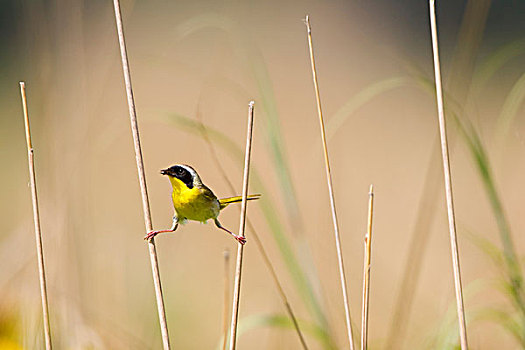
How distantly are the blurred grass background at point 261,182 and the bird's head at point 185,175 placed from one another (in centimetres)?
12

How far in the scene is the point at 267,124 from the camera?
488 millimetres

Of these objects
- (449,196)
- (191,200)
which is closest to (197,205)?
(191,200)

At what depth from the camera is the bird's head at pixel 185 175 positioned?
307 millimetres

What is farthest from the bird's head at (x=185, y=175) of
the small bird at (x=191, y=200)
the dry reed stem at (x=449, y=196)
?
the dry reed stem at (x=449, y=196)

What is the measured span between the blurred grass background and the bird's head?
0.12 m

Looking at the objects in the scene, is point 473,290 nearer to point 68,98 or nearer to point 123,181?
point 68,98

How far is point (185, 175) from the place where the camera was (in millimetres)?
310

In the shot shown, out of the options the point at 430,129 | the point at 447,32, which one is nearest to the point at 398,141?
the point at 430,129

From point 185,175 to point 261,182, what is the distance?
21cm

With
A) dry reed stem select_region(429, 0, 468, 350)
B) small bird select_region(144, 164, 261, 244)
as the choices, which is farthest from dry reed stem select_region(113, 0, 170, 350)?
dry reed stem select_region(429, 0, 468, 350)

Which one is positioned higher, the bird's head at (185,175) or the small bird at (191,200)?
the bird's head at (185,175)

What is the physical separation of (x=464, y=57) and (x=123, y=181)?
6.56 feet

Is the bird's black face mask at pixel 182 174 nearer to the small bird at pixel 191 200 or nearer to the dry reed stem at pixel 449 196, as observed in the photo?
the small bird at pixel 191 200

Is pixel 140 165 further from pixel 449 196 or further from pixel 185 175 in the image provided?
pixel 449 196
